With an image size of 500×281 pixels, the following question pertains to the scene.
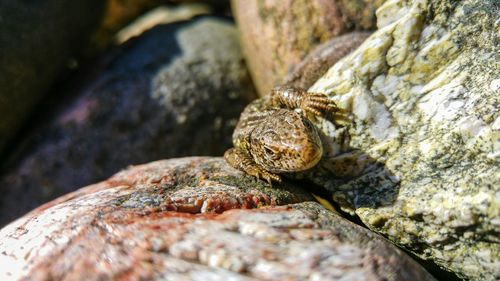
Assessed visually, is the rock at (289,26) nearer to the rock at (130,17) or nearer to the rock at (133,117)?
the rock at (133,117)

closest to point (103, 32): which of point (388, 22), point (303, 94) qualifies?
point (303, 94)

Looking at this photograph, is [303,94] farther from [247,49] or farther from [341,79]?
[247,49]

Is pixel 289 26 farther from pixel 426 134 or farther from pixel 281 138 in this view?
pixel 426 134

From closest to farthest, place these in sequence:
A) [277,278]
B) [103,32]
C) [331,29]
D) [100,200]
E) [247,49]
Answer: [277,278] → [100,200] → [331,29] → [247,49] → [103,32]

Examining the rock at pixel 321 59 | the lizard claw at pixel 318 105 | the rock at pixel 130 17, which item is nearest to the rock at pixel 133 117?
the rock at pixel 130 17

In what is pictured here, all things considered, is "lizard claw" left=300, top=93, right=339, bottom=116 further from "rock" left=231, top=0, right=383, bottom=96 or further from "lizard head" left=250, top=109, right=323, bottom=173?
"rock" left=231, top=0, right=383, bottom=96

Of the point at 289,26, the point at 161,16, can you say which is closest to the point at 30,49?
the point at 161,16

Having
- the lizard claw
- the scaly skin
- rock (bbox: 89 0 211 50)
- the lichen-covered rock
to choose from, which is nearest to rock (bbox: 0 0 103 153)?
rock (bbox: 89 0 211 50)
